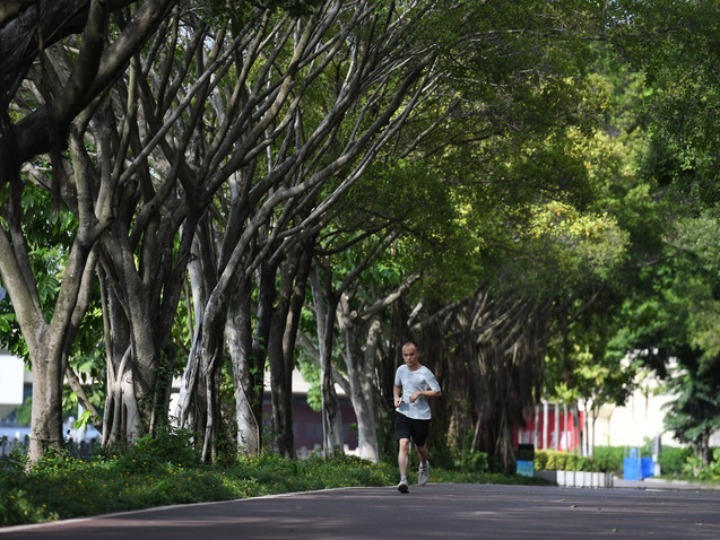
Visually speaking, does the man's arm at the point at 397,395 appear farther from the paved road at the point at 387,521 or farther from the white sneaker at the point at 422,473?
the paved road at the point at 387,521

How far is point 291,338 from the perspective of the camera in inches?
1096

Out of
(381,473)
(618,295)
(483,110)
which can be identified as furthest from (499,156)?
(618,295)

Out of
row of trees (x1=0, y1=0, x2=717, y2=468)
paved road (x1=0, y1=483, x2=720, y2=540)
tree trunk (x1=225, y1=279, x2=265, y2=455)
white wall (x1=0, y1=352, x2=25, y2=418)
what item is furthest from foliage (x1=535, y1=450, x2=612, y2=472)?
paved road (x1=0, y1=483, x2=720, y2=540)

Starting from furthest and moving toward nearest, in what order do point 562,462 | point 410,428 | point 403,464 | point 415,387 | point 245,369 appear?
point 562,462
point 245,369
point 410,428
point 415,387
point 403,464

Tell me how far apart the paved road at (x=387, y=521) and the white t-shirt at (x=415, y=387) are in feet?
7.71

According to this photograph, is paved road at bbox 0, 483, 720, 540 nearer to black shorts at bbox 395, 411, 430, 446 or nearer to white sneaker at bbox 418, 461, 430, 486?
black shorts at bbox 395, 411, 430, 446

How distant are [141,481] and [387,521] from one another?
392 centimetres

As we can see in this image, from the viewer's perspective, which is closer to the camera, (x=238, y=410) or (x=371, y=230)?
(x=238, y=410)

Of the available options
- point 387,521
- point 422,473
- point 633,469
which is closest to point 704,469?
point 633,469

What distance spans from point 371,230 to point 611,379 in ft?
114

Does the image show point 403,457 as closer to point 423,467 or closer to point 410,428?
point 410,428

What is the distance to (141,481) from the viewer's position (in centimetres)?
1516

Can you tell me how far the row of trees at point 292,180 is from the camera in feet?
57.9

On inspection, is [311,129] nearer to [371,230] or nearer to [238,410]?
[371,230]
